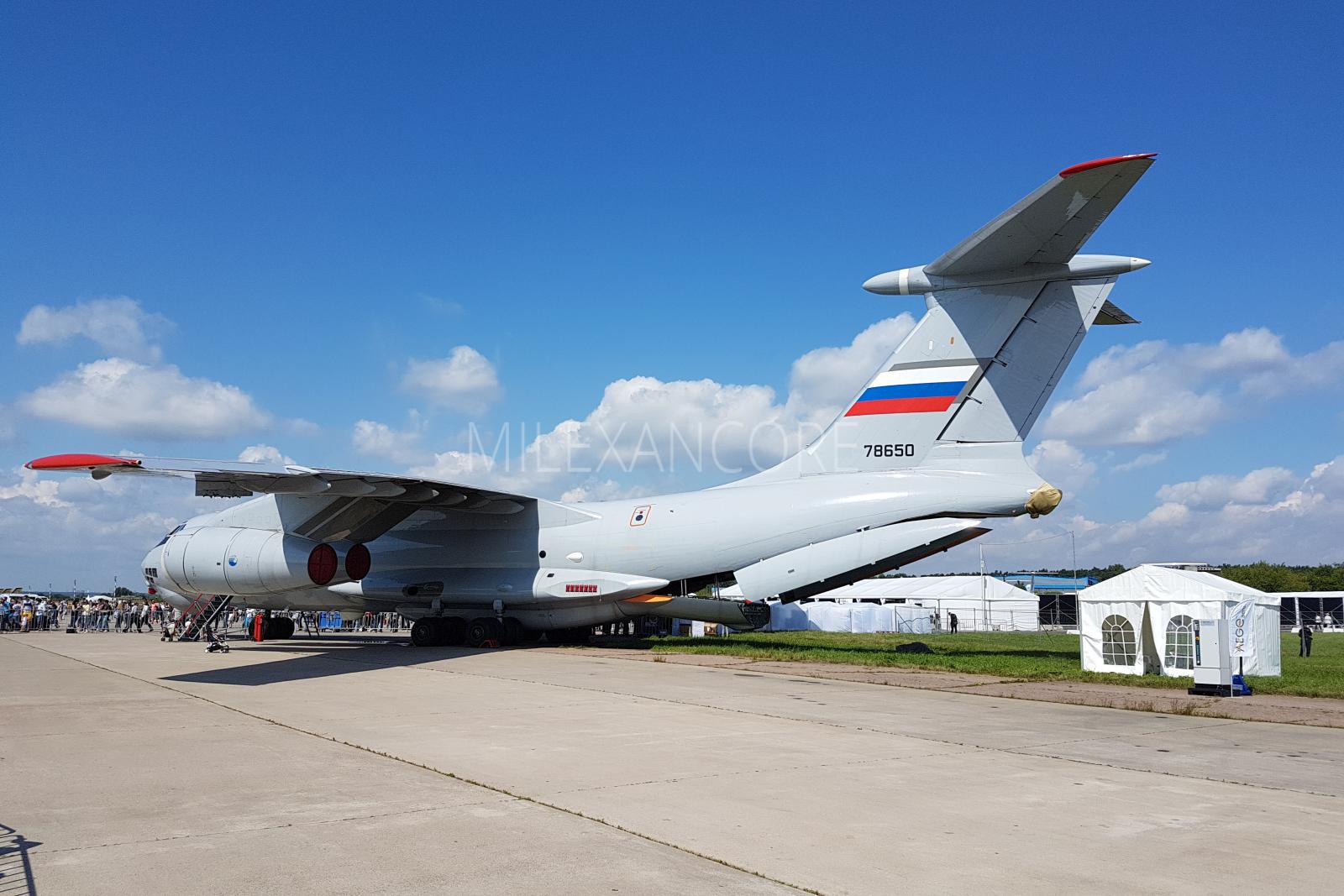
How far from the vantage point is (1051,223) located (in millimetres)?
11555

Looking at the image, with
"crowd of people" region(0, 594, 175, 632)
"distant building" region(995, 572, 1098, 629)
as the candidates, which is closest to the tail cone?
"distant building" region(995, 572, 1098, 629)

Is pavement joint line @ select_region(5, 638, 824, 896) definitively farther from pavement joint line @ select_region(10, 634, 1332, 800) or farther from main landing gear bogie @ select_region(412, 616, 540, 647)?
main landing gear bogie @ select_region(412, 616, 540, 647)

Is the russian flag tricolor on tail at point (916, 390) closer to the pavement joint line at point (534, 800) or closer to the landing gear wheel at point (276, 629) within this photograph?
the pavement joint line at point (534, 800)

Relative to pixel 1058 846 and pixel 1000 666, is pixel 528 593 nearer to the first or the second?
pixel 1000 666

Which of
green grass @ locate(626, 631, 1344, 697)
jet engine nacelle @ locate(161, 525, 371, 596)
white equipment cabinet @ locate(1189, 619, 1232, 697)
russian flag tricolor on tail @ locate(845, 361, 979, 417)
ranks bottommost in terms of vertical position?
green grass @ locate(626, 631, 1344, 697)

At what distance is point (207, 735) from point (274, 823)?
3330 millimetres

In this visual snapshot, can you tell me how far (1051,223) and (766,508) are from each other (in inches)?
243

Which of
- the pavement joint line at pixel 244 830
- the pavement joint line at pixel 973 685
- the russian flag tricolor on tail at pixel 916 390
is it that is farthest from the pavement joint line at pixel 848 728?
the russian flag tricolor on tail at pixel 916 390

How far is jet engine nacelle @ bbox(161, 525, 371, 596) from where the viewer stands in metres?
15.3

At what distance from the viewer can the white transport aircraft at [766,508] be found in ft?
42.8

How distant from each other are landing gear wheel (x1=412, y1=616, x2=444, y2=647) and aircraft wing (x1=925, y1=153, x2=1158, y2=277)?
1134 cm

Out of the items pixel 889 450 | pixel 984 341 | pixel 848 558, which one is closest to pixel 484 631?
pixel 848 558

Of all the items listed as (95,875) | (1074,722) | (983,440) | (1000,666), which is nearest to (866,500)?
(983,440)

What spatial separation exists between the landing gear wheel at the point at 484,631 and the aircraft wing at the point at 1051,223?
406 inches
